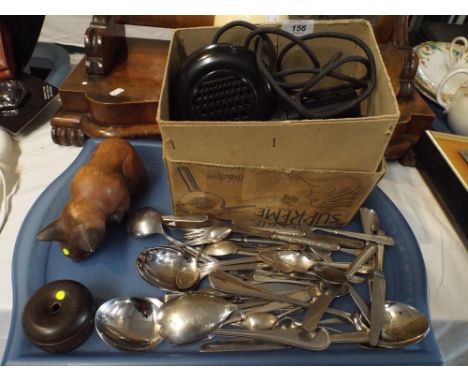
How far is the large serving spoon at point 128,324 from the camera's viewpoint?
377mm

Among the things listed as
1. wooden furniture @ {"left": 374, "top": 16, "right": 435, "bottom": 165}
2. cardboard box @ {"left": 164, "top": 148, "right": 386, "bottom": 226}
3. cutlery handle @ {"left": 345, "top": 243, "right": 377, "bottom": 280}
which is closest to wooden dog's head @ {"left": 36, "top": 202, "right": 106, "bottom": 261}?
cardboard box @ {"left": 164, "top": 148, "right": 386, "bottom": 226}

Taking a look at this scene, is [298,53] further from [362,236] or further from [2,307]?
[2,307]

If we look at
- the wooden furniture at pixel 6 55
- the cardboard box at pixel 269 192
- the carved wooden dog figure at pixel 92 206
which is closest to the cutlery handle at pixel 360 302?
the cardboard box at pixel 269 192

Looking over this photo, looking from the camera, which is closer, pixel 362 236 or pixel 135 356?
pixel 135 356

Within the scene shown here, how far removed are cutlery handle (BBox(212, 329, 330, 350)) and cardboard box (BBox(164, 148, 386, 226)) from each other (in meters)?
0.16

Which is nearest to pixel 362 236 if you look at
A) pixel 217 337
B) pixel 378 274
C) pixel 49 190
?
pixel 378 274

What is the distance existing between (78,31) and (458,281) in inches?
39.4

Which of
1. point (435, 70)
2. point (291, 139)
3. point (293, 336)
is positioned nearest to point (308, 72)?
point (291, 139)

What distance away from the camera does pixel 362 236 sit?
481 millimetres

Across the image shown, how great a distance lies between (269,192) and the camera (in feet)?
1.47

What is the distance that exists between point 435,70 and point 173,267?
714 millimetres

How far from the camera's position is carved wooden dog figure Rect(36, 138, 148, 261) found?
0.42 meters

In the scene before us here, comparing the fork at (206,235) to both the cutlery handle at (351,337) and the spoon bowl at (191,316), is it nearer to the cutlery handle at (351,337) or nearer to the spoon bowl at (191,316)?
the spoon bowl at (191,316)

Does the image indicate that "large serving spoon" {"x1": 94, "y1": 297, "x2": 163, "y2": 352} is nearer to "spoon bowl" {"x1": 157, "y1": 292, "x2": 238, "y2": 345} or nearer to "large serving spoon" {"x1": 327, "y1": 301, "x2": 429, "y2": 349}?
"spoon bowl" {"x1": 157, "y1": 292, "x2": 238, "y2": 345}
